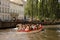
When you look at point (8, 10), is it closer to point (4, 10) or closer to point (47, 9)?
point (4, 10)

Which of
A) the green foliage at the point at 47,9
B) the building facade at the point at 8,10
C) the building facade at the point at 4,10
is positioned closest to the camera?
the green foliage at the point at 47,9

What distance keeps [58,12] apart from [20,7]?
102 ft

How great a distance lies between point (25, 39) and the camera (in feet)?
82.9

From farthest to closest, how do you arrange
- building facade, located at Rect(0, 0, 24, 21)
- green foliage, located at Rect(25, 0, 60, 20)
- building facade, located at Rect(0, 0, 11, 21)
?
building facade, located at Rect(0, 0, 24, 21)
building facade, located at Rect(0, 0, 11, 21)
green foliage, located at Rect(25, 0, 60, 20)

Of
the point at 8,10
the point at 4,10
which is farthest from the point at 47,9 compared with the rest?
the point at 8,10

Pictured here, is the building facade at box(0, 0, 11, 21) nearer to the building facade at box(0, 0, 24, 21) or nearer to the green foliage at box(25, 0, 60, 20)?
the building facade at box(0, 0, 24, 21)

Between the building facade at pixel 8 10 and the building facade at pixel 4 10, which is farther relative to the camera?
the building facade at pixel 8 10

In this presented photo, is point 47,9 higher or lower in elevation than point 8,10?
lower

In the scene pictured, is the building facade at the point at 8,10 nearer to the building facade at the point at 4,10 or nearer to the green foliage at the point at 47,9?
the building facade at the point at 4,10

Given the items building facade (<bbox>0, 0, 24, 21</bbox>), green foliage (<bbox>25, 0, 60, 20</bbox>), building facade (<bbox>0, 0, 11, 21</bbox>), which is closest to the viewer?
green foliage (<bbox>25, 0, 60, 20</bbox>)

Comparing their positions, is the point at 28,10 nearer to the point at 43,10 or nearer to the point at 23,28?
the point at 43,10

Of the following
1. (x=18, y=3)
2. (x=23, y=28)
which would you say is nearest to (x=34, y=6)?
(x=23, y=28)

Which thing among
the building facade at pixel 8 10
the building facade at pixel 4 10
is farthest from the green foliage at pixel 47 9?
the building facade at pixel 4 10

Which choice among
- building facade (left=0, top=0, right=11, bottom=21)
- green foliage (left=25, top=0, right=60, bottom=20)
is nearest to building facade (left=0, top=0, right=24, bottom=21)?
building facade (left=0, top=0, right=11, bottom=21)
